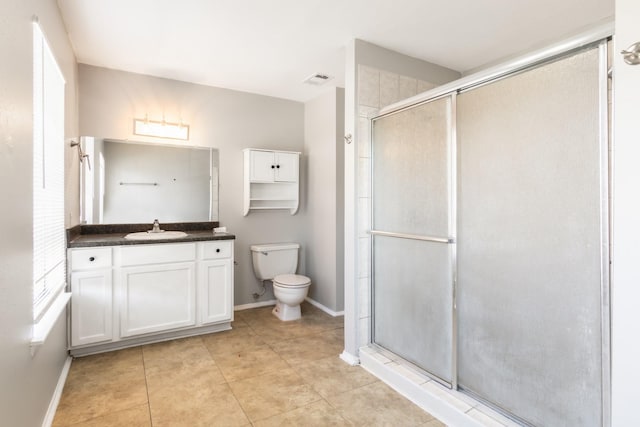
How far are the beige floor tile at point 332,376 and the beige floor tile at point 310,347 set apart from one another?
9 centimetres

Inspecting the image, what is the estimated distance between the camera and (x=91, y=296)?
2521 millimetres

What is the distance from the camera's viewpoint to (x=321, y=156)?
12.3 feet

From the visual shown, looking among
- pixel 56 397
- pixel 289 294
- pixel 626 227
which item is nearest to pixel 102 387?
pixel 56 397

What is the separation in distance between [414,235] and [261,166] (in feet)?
6.64

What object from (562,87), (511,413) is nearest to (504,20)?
(562,87)

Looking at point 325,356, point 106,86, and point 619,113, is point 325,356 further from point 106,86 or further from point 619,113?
point 106,86

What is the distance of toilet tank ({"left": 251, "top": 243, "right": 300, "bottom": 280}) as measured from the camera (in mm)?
3631

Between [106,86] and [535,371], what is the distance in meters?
3.70

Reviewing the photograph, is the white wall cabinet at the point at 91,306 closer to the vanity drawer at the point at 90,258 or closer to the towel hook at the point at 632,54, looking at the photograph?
the vanity drawer at the point at 90,258

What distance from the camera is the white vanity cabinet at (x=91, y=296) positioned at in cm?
246

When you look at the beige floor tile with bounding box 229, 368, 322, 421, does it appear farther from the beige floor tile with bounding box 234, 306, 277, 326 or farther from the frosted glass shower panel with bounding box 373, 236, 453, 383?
the beige floor tile with bounding box 234, 306, 277, 326

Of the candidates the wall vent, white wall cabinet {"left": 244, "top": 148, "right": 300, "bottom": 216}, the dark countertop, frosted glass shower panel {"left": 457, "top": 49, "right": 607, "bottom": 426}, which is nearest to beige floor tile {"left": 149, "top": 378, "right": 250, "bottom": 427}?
the dark countertop

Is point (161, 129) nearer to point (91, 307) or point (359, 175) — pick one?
point (91, 307)

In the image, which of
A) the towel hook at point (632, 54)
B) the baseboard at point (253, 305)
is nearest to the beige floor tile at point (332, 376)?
the baseboard at point (253, 305)
